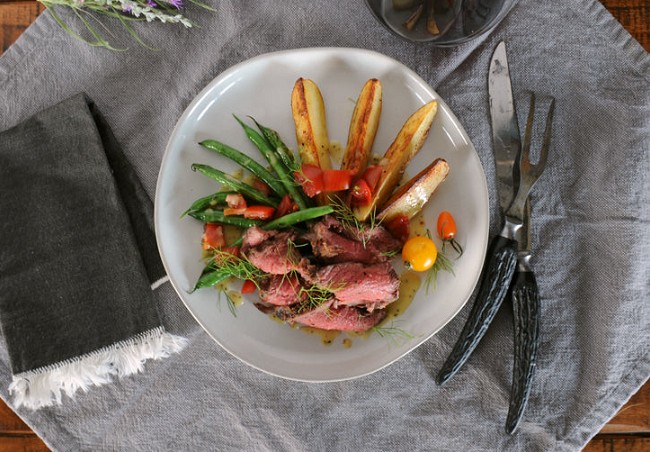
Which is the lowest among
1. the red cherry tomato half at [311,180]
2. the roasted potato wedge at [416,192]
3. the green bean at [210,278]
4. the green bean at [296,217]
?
the roasted potato wedge at [416,192]

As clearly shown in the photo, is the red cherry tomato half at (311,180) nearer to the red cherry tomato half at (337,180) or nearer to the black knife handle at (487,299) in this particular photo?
the red cherry tomato half at (337,180)

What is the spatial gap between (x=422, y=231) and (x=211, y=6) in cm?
182

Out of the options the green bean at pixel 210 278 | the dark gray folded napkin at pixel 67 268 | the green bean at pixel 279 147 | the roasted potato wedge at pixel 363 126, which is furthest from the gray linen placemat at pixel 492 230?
the green bean at pixel 279 147

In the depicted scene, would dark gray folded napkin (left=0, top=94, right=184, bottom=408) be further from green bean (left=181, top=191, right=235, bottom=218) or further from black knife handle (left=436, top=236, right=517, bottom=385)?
black knife handle (left=436, top=236, right=517, bottom=385)

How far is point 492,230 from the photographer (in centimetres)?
332

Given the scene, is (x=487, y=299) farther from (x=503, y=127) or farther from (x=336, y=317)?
(x=503, y=127)

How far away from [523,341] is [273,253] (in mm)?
1418

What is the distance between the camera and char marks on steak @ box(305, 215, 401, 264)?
2.96 m

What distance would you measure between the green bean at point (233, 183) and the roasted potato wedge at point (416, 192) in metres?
0.66

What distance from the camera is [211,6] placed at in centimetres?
347

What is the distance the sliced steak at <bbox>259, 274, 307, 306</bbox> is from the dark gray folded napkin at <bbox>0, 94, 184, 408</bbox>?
66 centimetres

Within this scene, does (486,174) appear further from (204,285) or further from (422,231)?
(204,285)

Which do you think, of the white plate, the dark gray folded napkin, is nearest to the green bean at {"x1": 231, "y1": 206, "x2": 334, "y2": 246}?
the white plate

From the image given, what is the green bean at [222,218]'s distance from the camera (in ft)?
10.4
